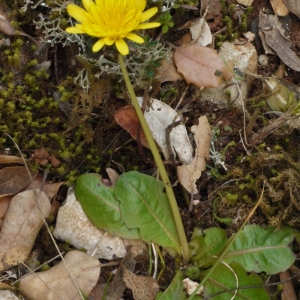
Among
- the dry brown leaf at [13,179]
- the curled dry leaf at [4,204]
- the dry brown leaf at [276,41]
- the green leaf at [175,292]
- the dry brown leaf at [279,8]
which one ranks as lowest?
the green leaf at [175,292]

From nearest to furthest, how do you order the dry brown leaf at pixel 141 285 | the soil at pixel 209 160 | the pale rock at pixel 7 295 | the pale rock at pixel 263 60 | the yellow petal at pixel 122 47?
1. the yellow petal at pixel 122 47
2. the pale rock at pixel 7 295
3. the dry brown leaf at pixel 141 285
4. the soil at pixel 209 160
5. the pale rock at pixel 263 60

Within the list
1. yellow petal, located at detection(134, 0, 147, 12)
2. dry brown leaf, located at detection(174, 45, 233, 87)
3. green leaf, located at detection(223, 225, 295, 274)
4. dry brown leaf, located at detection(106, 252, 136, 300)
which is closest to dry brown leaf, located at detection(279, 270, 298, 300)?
green leaf, located at detection(223, 225, 295, 274)

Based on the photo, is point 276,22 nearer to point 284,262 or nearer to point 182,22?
point 182,22

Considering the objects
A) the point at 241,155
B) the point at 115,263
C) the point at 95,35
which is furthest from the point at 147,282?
the point at 95,35

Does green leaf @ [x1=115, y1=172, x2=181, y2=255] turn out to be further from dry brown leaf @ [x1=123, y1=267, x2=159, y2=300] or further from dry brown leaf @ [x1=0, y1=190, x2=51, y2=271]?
dry brown leaf @ [x1=0, y1=190, x2=51, y2=271]

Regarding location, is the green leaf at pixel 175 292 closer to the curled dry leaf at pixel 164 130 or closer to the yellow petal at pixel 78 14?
the curled dry leaf at pixel 164 130

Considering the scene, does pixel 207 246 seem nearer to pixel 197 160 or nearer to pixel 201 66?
pixel 197 160

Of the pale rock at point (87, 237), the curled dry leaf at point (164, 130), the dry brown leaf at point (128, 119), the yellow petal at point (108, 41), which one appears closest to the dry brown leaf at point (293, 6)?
the curled dry leaf at point (164, 130)

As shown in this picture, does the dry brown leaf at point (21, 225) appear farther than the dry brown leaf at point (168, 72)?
No
